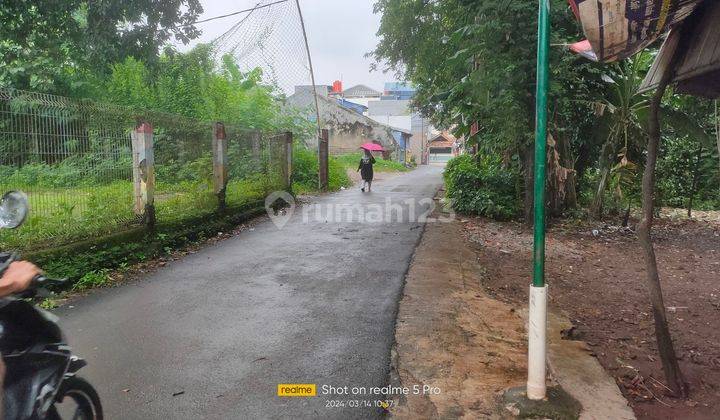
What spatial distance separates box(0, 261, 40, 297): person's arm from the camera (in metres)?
2.23

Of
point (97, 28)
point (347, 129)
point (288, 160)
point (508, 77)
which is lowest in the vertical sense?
point (288, 160)

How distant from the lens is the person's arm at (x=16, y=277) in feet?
7.32

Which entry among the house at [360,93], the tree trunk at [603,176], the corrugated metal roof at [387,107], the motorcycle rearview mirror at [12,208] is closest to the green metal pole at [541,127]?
the motorcycle rearview mirror at [12,208]

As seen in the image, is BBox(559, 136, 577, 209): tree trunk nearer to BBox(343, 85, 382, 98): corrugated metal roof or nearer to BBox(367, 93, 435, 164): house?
BBox(367, 93, 435, 164): house

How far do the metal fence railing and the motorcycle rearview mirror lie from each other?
11.0ft

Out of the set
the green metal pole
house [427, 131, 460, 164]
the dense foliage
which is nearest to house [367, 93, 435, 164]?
house [427, 131, 460, 164]

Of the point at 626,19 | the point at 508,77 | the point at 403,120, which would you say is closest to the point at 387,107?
the point at 403,120

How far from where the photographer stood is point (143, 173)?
7316mm

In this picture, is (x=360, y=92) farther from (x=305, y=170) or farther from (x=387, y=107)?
(x=305, y=170)

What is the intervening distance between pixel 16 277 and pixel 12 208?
0.40 metres

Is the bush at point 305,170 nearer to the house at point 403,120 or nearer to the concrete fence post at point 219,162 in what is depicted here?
the concrete fence post at point 219,162

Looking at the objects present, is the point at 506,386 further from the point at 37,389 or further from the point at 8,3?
the point at 8,3

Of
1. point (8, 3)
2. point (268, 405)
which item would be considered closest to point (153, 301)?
point (268, 405)

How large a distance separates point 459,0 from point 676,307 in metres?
6.39
